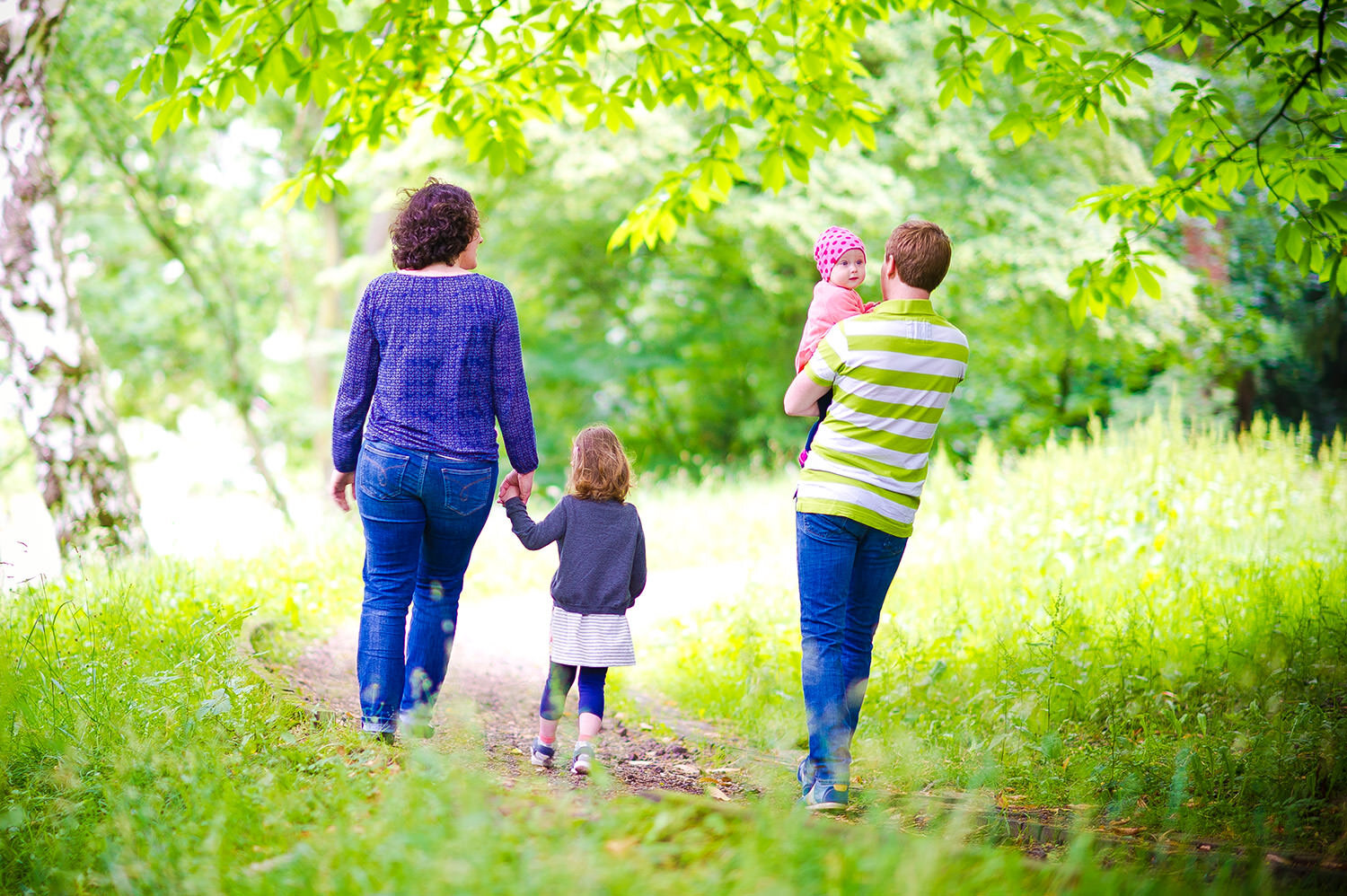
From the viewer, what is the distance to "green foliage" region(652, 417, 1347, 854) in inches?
150

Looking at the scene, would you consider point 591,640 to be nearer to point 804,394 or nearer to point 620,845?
point 804,394

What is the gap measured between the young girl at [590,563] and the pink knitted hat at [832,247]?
1.12 m

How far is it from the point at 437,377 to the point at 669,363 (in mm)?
13741

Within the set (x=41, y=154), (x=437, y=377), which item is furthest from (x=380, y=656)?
(x=41, y=154)

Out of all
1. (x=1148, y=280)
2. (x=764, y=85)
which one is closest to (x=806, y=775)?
(x=1148, y=280)

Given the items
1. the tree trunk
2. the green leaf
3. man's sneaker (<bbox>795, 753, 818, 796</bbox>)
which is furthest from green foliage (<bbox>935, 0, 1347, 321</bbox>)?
the tree trunk

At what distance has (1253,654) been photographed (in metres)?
4.73

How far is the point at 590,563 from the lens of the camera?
4113mm

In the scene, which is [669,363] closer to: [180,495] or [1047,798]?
[180,495]

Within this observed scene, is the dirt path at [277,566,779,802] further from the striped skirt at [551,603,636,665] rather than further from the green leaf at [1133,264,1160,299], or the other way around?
the green leaf at [1133,264,1160,299]

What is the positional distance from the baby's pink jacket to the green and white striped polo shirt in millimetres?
170

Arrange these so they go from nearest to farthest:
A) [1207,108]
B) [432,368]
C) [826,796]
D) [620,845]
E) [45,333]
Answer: [620,845], [826,796], [432,368], [1207,108], [45,333]

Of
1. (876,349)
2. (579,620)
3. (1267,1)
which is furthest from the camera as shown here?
(1267,1)

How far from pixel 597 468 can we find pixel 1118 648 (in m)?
2.75
